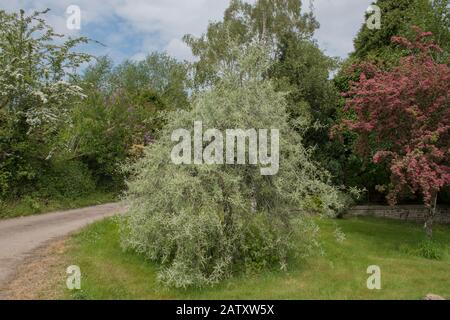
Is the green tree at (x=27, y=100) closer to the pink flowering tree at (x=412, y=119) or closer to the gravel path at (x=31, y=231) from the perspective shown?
the gravel path at (x=31, y=231)

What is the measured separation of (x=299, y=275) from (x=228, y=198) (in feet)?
6.39

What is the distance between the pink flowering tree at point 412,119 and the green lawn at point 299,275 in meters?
1.65

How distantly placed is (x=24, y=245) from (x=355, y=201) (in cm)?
1226

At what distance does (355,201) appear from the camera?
17672mm

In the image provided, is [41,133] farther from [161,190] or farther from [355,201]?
[355,201]

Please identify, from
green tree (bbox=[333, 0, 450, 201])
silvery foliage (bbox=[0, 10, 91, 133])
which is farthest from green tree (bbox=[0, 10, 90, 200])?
green tree (bbox=[333, 0, 450, 201])

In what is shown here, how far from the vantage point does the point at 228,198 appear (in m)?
7.77

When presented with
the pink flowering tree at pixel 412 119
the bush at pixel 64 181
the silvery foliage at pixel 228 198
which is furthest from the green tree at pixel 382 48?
the bush at pixel 64 181

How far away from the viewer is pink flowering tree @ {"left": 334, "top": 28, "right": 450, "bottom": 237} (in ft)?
32.7

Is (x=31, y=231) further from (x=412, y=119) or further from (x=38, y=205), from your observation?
(x=412, y=119)
